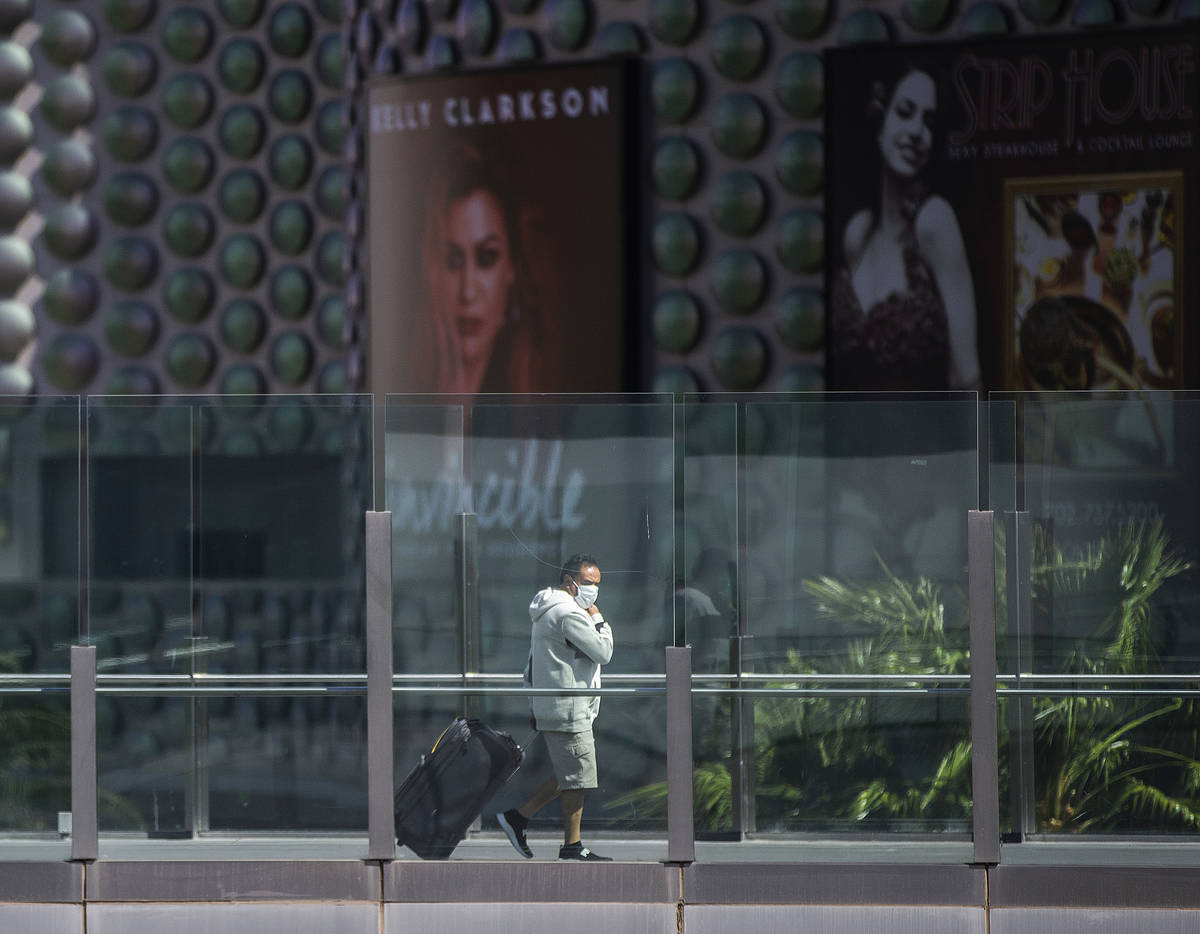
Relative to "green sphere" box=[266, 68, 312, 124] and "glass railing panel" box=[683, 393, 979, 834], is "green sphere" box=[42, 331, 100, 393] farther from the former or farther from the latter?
"glass railing panel" box=[683, 393, 979, 834]

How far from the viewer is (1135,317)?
35.4 feet

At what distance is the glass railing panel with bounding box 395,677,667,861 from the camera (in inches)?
288

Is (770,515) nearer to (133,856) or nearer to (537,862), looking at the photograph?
(537,862)

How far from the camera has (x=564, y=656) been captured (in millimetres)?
7371

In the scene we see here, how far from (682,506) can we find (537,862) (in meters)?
1.66

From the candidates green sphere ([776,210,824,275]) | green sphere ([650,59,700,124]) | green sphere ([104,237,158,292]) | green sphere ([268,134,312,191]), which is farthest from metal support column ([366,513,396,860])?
green sphere ([104,237,158,292])

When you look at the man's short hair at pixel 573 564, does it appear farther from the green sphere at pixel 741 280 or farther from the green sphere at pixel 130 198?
the green sphere at pixel 130 198

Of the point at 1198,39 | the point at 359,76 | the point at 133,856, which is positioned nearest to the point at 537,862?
the point at 133,856

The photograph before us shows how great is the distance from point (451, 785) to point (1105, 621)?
2937 millimetres

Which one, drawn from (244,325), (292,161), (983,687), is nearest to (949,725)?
(983,687)

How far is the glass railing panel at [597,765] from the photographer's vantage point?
7309mm

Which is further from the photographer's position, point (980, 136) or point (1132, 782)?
point (980, 136)

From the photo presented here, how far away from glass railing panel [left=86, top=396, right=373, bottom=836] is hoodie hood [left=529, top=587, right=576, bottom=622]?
2.49 feet

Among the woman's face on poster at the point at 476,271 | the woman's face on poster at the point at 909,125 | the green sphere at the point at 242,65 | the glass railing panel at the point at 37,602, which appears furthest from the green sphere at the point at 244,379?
the glass railing panel at the point at 37,602
